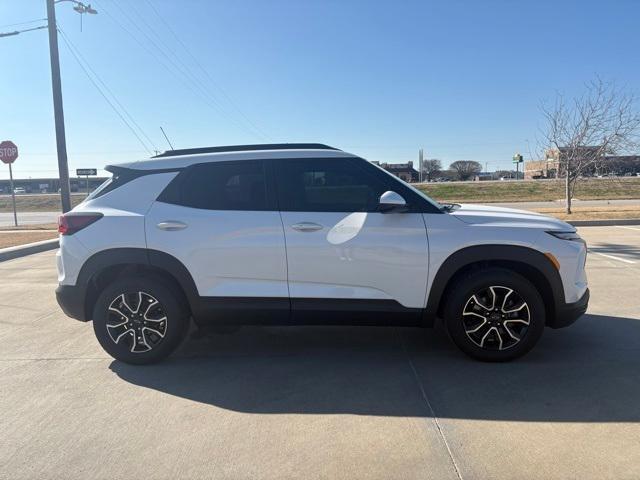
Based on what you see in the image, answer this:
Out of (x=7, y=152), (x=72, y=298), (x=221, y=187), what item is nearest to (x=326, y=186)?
(x=221, y=187)

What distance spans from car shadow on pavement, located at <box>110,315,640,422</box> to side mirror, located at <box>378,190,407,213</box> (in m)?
1.33

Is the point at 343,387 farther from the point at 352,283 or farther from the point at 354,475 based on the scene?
the point at 354,475

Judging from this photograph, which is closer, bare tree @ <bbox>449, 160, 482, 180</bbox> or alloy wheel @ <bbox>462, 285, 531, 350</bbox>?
alloy wheel @ <bbox>462, 285, 531, 350</bbox>

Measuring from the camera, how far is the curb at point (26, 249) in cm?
1101

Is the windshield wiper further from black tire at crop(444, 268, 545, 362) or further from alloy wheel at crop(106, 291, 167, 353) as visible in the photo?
alloy wheel at crop(106, 291, 167, 353)

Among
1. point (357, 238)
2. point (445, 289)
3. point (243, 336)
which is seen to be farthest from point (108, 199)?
point (445, 289)

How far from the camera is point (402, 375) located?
12.6ft

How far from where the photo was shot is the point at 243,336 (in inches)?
192

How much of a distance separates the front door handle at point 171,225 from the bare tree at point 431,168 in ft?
334

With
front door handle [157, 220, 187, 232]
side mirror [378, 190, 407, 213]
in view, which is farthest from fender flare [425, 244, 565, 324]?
front door handle [157, 220, 187, 232]

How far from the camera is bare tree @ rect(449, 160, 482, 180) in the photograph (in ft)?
340

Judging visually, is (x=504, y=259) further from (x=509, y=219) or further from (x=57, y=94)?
(x=57, y=94)

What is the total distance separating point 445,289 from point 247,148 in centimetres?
222

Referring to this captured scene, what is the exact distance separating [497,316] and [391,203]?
4.24 feet
